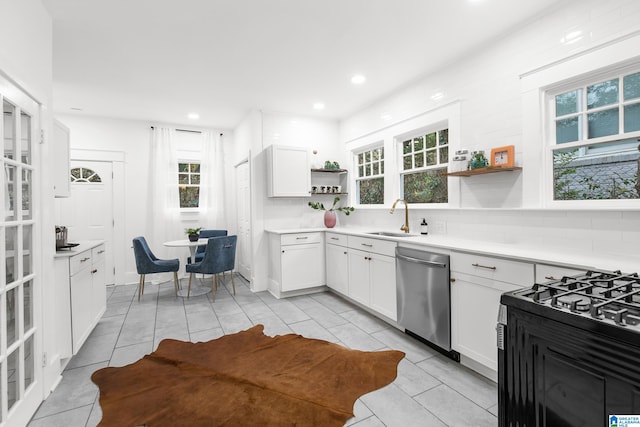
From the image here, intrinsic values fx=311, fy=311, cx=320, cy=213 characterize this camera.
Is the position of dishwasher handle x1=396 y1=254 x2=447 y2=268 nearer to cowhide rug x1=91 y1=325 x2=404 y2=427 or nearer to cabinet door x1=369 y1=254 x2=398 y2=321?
cabinet door x1=369 y1=254 x2=398 y2=321

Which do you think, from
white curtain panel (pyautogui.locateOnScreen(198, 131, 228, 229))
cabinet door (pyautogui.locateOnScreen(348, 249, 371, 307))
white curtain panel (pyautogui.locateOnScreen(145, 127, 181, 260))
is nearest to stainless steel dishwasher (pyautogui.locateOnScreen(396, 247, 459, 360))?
cabinet door (pyautogui.locateOnScreen(348, 249, 371, 307))

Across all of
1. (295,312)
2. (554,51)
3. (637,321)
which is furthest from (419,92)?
(637,321)

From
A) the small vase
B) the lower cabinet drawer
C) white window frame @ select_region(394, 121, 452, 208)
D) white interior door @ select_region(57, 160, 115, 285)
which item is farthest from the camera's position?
white interior door @ select_region(57, 160, 115, 285)

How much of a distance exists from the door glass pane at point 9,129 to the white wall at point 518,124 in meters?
3.53

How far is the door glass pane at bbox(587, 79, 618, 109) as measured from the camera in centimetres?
221

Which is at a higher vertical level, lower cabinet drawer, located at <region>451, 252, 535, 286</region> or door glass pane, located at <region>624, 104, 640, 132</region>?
door glass pane, located at <region>624, 104, 640, 132</region>

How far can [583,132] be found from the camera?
235cm

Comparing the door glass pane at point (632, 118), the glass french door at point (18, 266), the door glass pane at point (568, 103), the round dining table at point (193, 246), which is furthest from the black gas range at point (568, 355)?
the round dining table at point (193, 246)

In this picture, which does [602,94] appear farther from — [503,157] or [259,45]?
[259,45]

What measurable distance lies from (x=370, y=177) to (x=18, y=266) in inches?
156

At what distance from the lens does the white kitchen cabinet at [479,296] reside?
211 cm

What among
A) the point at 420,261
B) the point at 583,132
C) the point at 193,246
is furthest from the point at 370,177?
the point at 193,246

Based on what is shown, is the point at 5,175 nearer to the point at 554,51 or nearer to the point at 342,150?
the point at 554,51

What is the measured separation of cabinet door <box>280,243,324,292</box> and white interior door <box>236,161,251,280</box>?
44.0 inches
